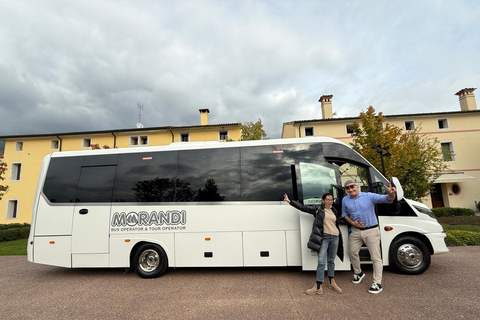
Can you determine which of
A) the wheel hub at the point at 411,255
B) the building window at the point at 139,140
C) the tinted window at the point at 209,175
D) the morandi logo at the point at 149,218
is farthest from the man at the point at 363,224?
the building window at the point at 139,140

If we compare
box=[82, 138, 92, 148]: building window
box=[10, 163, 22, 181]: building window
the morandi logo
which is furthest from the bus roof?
box=[10, 163, 22, 181]: building window

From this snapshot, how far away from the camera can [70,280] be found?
19.3ft

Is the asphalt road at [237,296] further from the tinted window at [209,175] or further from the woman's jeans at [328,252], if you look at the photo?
the tinted window at [209,175]

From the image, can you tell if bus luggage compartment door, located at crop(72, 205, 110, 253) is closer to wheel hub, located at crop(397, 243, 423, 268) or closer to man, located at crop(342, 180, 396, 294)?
man, located at crop(342, 180, 396, 294)

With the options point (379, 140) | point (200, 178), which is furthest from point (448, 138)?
point (200, 178)

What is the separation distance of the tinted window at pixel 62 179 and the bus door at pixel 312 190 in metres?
5.83

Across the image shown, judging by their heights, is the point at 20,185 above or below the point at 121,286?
above

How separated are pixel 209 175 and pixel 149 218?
72.6 inches

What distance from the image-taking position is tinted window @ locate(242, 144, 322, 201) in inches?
216

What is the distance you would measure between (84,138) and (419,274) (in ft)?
93.9

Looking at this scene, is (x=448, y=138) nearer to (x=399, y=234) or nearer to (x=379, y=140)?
(x=379, y=140)

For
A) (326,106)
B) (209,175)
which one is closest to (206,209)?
(209,175)

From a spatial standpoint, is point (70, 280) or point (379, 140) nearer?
point (70, 280)

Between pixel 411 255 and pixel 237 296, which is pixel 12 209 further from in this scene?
pixel 411 255
